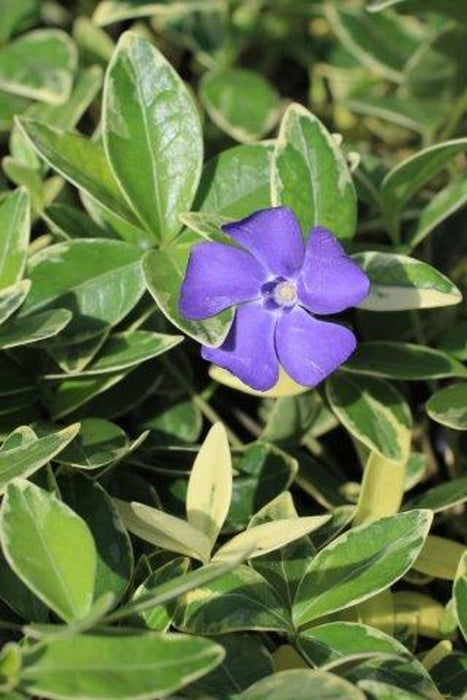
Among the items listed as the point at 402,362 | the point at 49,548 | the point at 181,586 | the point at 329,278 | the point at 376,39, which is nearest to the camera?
the point at 181,586

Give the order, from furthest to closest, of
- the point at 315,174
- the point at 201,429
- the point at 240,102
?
the point at 240,102 < the point at 201,429 < the point at 315,174

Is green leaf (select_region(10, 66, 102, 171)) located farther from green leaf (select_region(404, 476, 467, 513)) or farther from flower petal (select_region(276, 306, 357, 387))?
green leaf (select_region(404, 476, 467, 513))

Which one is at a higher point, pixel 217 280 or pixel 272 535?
pixel 217 280

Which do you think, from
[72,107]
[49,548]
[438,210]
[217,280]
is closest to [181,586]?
[49,548]

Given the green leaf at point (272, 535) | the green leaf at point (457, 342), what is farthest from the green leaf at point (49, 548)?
the green leaf at point (457, 342)

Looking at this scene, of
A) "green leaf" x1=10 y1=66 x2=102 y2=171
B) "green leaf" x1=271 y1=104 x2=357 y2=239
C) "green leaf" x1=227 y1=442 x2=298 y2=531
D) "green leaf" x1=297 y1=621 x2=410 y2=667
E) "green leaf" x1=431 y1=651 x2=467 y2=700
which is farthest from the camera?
"green leaf" x1=10 y1=66 x2=102 y2=171

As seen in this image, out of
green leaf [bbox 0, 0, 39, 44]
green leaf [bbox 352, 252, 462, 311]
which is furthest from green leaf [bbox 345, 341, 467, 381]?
green leaf [bbox 0, 0, 39, 44]

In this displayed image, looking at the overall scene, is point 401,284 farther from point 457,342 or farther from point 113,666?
point 113,666
